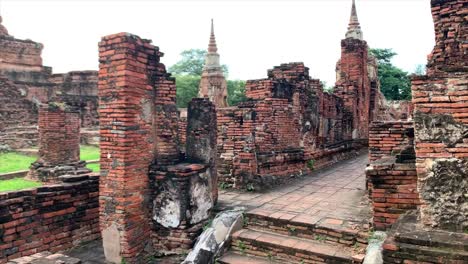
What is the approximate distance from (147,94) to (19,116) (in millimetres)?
17187

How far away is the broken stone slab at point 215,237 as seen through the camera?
471 centimetres

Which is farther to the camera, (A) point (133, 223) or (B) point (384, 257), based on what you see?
(A) point (133, 223)

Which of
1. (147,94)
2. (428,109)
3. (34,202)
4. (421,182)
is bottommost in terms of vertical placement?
(34,202)

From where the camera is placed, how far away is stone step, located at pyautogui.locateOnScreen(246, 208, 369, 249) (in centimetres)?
452

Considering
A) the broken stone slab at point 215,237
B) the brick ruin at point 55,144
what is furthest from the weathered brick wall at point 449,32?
the brick ruin at point 55,144

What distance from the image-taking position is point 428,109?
347 cm

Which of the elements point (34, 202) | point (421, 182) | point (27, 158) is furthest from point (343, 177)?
point (27, 158)

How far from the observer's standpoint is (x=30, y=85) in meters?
21.3

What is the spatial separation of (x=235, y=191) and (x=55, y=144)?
20.2 feet

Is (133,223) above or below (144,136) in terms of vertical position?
below

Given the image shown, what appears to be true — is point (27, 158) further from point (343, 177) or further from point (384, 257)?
point (384, 257)

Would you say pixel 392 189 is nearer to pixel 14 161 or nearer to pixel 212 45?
pixel 14 161

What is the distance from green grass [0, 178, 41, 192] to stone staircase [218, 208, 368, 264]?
20.5 ft

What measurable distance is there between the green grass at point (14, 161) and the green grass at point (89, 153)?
5.81 ft
